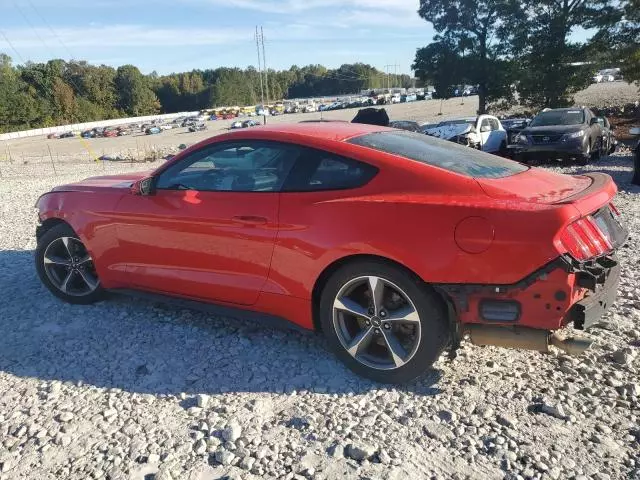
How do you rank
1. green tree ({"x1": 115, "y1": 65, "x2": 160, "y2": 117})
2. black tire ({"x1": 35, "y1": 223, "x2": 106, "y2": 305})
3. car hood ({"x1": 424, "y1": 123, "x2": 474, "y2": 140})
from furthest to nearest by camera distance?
1. green tree ({"x1": 115, "y1": 65, "x2": 160, "y2": 117})
2. car hood ({"x1": 424, "y1": 123, "x2": 474, "y2": 140})
3. black tire ({"x1": 35, "y1": 223, "x2": 106, "y2": 305})

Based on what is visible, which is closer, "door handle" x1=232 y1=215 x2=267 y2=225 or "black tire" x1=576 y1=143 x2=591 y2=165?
"door handle" x1=232 y1=215 x2=267 y2=225

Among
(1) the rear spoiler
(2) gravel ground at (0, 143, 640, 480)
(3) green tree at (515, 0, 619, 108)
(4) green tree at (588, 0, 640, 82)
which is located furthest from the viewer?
(3) green tree at (515, 0, 619, 108)

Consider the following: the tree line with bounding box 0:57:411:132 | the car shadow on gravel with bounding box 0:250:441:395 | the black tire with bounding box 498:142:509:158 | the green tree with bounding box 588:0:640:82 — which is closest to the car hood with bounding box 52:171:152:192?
the car shadow on gravel with bounding box 0:250:441:395

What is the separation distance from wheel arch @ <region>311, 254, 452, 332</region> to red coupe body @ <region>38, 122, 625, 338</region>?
0.05 feet

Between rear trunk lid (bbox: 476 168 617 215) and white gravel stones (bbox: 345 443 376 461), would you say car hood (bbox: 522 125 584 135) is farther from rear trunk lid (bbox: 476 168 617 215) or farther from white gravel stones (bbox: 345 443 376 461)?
white gravel stones (bbox: 345 443 376 461)

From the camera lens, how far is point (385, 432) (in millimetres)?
2924

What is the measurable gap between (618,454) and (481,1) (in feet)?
123

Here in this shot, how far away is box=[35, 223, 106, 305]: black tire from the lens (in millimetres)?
4832

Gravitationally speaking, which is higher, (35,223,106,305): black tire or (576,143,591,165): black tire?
(35,223,106,305): black tire

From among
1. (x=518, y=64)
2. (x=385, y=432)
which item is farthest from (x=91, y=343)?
(x=518, y=64)

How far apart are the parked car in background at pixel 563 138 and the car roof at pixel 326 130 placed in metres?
11.8

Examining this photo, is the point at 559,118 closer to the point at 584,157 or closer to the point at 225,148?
the point at 584,157

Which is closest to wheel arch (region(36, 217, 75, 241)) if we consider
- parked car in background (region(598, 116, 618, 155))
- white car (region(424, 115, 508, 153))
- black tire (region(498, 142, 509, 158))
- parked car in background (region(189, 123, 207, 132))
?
white car (region(424, 115, 508, 153))

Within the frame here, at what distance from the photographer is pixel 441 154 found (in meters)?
3.73
